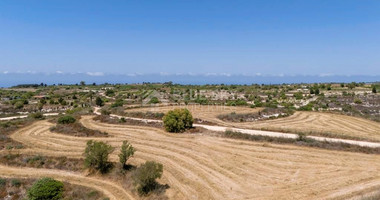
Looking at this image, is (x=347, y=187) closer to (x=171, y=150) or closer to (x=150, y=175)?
(x=150, y=175)

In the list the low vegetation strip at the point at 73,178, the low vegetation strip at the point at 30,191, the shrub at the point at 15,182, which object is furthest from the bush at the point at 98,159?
the shrub at the point at 15,182

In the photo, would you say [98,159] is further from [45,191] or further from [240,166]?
[240,166]

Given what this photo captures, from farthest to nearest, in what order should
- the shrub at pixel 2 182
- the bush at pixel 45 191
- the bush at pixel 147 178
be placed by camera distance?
the shrub at pixel 2 182 < the bush at pixel 147 178 < the bush at pixel 45 191

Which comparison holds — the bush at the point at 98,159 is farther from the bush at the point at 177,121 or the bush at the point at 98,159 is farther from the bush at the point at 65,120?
the bush at the point at 65,120

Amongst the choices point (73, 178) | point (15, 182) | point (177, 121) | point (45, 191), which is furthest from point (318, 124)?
point (15, 182)

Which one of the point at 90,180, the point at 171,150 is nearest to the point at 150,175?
the point at 90,180

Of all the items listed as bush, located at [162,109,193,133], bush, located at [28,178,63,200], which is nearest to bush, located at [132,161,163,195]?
bush, located at [28,178,63,200]
